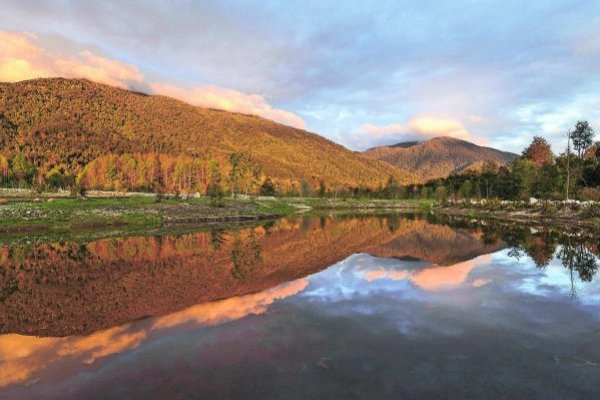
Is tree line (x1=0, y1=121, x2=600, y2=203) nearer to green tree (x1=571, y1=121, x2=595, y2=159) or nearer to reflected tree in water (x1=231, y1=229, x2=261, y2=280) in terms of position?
green tree (x1=571, y1=121, x2=595, y2=159)

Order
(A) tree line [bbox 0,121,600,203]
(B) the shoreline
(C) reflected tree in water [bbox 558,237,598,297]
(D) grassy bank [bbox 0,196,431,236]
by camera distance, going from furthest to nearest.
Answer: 1. (A) tree line [bbox 0,121,600,203]
2. (B) the shoreline
3. (D) grassy bank [bbox 0,196,431,236]
4. (C) reflected tree in water [bbox 558,237,598,297]

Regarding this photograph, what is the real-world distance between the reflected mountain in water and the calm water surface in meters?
0.09

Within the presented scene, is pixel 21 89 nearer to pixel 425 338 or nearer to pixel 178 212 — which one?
pixel 178 212

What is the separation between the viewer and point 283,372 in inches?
255

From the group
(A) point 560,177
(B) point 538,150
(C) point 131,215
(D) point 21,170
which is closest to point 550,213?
(A) point 560,177

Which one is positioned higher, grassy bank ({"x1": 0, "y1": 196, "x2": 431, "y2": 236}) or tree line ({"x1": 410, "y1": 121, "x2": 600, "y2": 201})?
tree line ({"x1": 410, "y1": 121, "x2": 600, "y2": 201})

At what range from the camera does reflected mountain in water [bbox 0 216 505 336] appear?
10.3 meters

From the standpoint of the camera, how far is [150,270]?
15.8 meters

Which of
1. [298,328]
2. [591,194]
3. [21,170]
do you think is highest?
[21,170]

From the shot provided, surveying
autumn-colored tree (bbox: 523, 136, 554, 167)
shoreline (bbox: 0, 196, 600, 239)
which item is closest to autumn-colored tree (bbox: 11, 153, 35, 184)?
shoreline (bbox: 0, 196, 600, 239)

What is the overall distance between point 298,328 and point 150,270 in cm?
916

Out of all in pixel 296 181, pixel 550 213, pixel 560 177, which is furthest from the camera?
pixel 296 181

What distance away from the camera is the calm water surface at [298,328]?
6096 mm

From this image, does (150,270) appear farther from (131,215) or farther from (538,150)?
(538,150)
